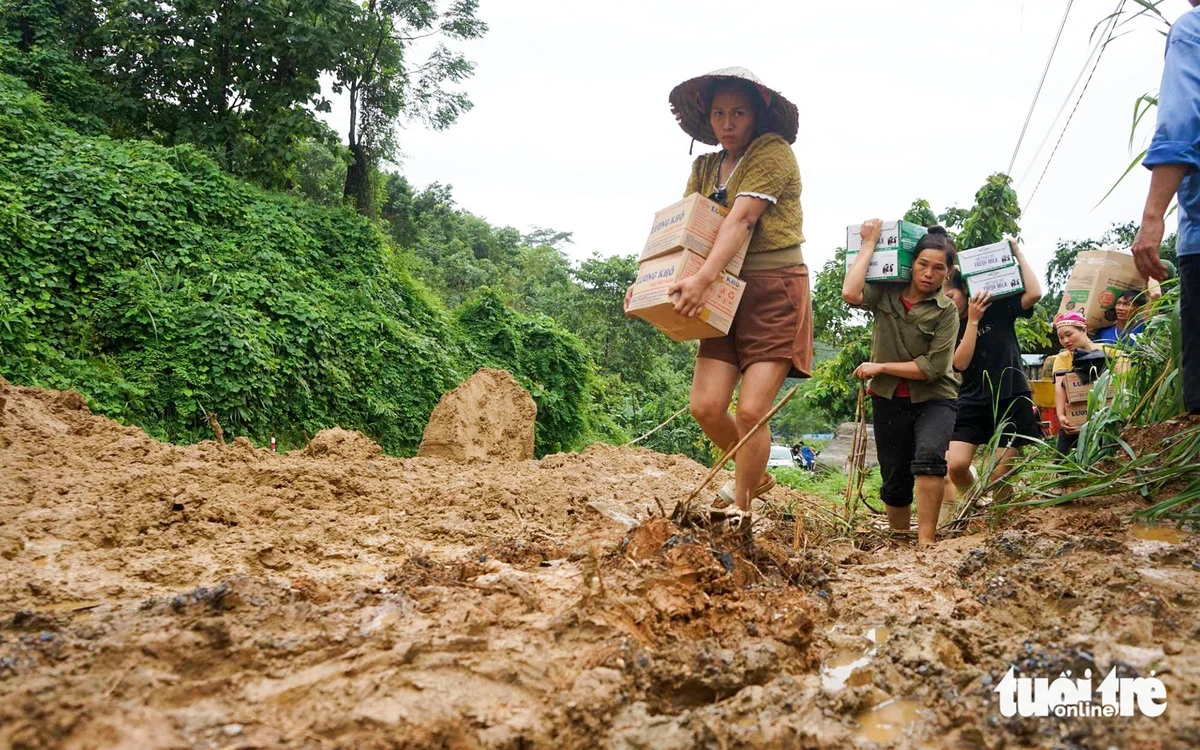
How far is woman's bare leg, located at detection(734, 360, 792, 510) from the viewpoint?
3217mm

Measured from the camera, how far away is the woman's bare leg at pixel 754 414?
127 inches

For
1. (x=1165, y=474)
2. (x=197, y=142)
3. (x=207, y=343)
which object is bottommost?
(x=1165, y=474)

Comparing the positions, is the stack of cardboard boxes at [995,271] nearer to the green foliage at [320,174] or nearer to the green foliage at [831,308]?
the green foliage at [831,308]

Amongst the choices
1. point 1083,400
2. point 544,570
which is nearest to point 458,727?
point 544,570

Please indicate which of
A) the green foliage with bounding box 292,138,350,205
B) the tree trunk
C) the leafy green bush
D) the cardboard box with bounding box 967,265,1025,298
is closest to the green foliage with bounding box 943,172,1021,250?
the cardboard box with bounding box 967,265,1025,298

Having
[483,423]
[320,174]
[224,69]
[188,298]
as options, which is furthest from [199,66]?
[320,174]

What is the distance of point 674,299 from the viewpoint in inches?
122

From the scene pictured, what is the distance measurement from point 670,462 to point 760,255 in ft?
14.8

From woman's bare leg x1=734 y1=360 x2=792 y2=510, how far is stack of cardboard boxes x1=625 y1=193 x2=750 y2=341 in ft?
0.75

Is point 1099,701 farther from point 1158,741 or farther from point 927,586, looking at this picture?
point 927,586

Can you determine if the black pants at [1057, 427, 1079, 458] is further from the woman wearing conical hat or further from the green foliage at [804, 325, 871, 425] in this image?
the green foliage at [804, 325, 871, 425]

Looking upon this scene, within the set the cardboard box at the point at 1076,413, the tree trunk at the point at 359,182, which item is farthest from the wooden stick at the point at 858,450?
the tree trunk at the point at 359,182

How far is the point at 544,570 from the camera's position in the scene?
226 centimetres

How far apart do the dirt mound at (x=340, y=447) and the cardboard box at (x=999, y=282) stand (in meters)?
4.07
